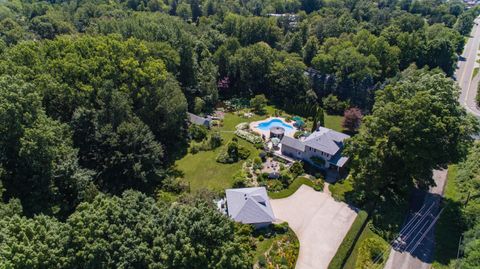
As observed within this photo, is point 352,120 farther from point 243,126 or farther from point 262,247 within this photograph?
point 262,247

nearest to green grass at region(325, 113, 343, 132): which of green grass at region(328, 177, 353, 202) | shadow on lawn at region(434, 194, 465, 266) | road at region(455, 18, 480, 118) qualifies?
green grass at region(328, 177, 353, 202)

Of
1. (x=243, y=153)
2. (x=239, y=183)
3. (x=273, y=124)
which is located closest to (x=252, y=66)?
(x=273, y=124)

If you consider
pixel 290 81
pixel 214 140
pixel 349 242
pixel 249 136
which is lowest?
pixel 349 242

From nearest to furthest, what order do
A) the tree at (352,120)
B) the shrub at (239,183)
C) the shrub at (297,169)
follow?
the shrub at (239,183), the shrub at (297,169), the tree at (352,120)

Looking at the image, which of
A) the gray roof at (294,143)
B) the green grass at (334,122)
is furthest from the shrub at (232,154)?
the green grass at (334,122)

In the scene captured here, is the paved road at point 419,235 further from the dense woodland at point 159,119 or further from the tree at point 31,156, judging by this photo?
the tree at point 31,156

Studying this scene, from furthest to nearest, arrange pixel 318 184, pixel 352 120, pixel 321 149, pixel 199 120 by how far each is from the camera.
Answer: pixel 199 120 < pixel 352 120 < pixel 321 149 < pixel 318 184

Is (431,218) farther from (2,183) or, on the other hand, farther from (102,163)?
(2,183)

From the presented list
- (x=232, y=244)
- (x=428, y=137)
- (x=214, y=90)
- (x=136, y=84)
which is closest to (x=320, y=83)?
(x=214, y=90)
